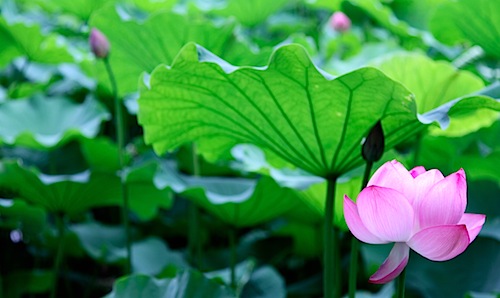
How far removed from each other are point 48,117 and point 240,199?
767 mm

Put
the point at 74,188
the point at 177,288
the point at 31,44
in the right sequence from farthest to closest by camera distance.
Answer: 1. the point at 31,44
2. the point at 74,188
3. the point at 177,288

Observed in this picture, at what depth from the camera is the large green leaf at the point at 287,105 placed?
87 centimetres

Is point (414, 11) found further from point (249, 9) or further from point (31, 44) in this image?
point (31, 44)

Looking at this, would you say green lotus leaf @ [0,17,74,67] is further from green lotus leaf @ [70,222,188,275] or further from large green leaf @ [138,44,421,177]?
large green leaf @ [138,44,421,177]

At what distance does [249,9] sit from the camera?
2.09m

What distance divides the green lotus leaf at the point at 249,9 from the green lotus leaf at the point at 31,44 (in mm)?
479

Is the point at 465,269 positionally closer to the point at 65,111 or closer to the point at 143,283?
the point at 143,283

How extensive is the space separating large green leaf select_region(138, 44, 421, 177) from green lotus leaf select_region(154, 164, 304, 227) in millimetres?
218

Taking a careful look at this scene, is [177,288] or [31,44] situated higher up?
[31,44]

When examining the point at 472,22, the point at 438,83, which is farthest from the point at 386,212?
the point at 472,22

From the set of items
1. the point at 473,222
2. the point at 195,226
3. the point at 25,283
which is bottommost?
the point at 25,283

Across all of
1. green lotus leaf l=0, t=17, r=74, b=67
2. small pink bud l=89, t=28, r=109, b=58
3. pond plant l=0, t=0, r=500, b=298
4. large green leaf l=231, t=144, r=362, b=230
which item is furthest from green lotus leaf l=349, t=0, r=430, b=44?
green lotus leaf l=0, t=17, r=74, b=67

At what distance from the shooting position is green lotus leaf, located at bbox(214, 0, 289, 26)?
6.70ft

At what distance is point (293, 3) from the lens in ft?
10.1
